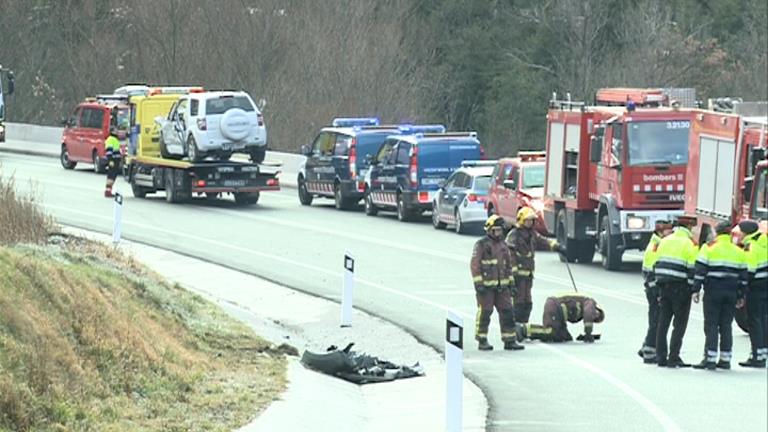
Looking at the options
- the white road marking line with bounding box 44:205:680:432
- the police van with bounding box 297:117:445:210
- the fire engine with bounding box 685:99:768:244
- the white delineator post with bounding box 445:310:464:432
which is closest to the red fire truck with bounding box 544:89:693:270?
the fire engine with bounding box 685:99:768:244

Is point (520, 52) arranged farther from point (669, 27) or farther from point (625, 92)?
point (625, 92)

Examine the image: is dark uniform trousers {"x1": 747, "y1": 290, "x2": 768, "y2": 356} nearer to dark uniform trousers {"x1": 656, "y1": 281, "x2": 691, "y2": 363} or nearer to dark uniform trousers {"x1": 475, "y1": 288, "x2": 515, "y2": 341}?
dark uniform trousers {"x1": 656, "y1": 281, "x2": 691, "y2": 363}

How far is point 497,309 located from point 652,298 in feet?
6.10

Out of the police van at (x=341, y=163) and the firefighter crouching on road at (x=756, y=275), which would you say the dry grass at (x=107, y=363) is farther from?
the police van at (x=341, y=163)

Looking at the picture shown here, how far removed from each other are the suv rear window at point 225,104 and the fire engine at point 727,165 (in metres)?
16.9

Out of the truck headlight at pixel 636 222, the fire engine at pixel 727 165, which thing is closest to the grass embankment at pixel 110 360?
the fire engine at pixel 727 165

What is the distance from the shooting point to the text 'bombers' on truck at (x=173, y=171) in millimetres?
41406

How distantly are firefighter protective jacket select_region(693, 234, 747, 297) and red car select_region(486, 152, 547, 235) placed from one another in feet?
48.3

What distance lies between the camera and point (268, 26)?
67625 millimetres

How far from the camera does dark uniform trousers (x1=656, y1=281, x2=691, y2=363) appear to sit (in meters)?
18.5

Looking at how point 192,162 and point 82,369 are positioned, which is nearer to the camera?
point 82,369

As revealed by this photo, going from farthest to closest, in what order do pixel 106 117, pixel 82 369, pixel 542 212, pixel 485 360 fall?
pixel 106 117, pixel 542 212, pixel 485 360, pixel 82 369

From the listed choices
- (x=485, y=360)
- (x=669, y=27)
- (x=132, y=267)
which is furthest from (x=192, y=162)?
(x=669, y=27)

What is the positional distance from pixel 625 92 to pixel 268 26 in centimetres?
3498
